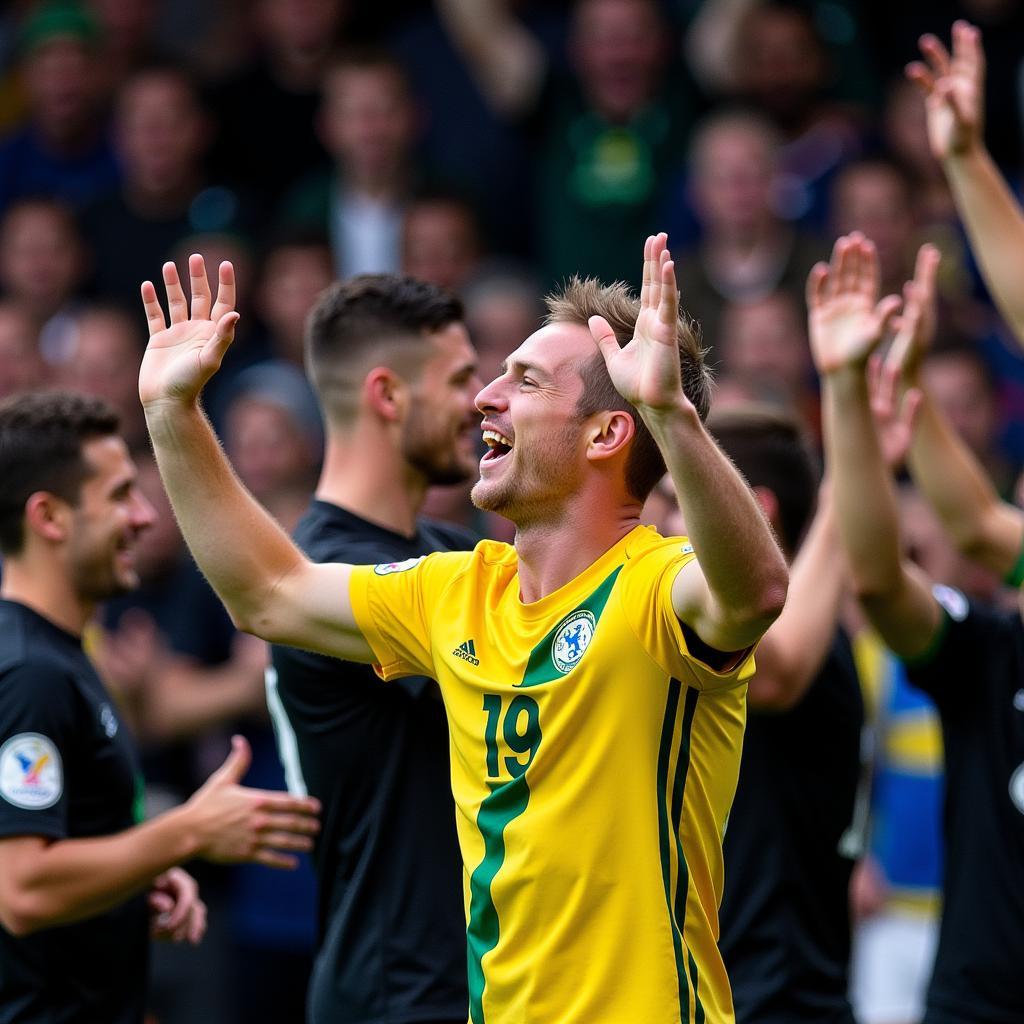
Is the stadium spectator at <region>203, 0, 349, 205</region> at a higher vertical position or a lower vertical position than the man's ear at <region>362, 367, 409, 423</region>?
higher

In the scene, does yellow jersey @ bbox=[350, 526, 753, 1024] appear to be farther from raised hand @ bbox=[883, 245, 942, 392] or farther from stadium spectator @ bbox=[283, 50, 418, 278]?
stadium spectator @ bbox=[283, 50, 418, 278]

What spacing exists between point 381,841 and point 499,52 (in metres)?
6.60

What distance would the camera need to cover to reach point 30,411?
508 centimetres

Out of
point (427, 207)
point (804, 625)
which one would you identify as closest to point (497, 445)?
point (804, 625)

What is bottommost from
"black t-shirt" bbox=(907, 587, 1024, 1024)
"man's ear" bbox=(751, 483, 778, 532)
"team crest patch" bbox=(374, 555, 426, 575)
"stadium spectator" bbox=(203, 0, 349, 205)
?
"black t-shirt" bbox=(907, 587, 1024, 1024)

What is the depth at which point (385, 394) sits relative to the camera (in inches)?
194

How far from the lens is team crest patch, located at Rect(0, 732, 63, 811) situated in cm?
453

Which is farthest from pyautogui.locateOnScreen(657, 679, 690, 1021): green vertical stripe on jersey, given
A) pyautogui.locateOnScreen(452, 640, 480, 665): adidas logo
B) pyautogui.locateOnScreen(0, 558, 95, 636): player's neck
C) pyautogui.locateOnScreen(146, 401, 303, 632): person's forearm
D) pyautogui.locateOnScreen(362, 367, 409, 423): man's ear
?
pyautogui.locateOnScreen(0, 558, 95, 636): player's neck

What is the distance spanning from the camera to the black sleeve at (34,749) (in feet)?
14.9

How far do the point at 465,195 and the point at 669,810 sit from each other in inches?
251

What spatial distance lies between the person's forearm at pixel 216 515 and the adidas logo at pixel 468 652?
0.47m

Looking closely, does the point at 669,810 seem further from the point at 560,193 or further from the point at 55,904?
the point at 560,193

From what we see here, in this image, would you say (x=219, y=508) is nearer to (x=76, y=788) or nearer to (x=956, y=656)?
(x=76, y=788)

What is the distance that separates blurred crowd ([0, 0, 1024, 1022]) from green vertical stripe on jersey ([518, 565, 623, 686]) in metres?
3.63
